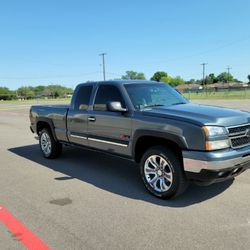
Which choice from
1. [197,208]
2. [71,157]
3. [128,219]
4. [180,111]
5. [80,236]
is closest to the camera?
[80,236]

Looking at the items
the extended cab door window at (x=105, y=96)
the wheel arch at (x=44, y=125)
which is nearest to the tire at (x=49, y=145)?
the wheel arch at (x=44, y=125)

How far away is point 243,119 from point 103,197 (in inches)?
96.4

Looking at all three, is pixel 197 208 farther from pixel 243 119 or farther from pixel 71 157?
pixel 71 157

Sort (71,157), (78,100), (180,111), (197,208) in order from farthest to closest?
(71,157), (78,100), (180,111), (197,208)

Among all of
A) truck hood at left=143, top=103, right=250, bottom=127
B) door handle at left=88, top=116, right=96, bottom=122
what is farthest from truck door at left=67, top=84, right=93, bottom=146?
truck hood at left=143, top=103, right=250, bottom=127

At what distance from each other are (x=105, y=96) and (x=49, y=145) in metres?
2.50

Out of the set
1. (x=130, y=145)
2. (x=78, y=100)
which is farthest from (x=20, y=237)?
(x=78, y=100)

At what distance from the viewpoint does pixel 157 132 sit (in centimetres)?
414

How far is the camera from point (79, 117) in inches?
228

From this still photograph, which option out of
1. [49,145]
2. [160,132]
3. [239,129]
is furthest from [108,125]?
[49,145]

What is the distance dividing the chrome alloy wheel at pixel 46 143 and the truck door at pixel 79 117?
1043 millimetres

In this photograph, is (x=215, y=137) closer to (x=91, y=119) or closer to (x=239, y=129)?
(x=239, y=129)

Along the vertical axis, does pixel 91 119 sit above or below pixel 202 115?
below

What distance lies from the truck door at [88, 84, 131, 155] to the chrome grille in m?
1.60
